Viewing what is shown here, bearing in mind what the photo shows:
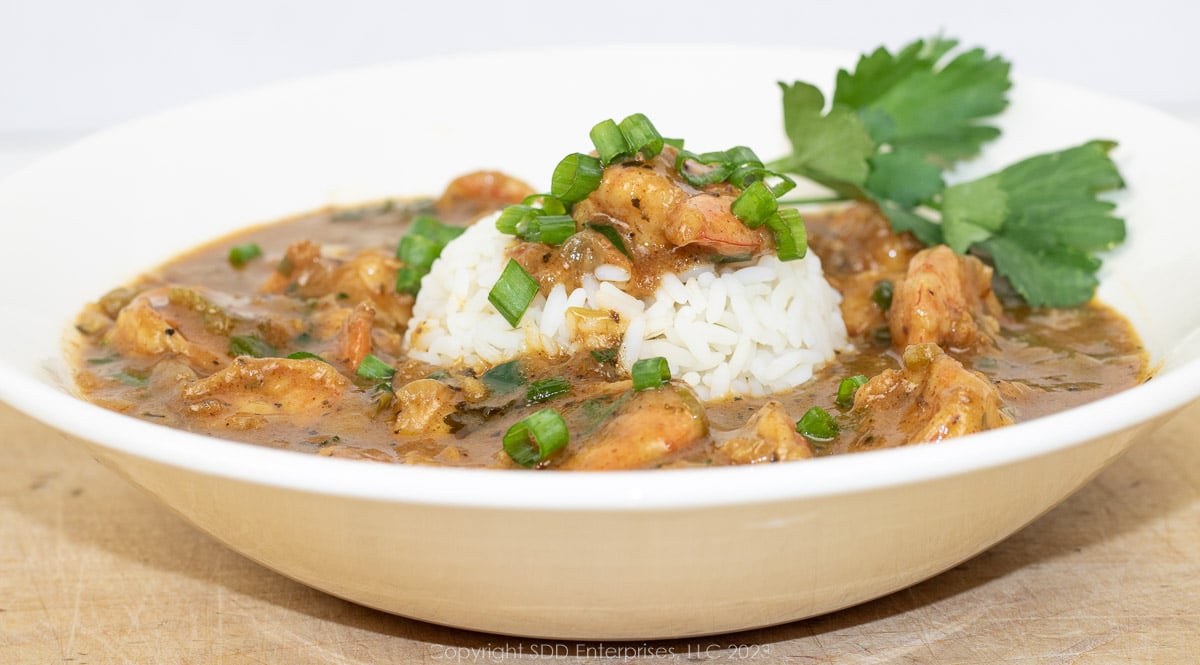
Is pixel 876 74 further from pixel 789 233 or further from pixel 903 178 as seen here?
pixel 789 233

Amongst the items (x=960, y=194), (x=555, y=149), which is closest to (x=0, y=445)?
(x=555, y=149)

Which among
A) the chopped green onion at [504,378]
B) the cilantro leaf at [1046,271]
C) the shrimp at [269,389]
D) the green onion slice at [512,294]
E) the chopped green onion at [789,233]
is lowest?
the cilantro leaf at [1046,271]

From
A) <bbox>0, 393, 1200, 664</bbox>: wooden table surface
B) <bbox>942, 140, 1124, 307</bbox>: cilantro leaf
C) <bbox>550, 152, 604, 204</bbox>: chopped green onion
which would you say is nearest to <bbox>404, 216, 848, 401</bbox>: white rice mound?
<bbox>550, 152, 604, 204</bbox>: chopped green onion

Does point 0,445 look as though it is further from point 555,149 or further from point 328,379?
point 555,149

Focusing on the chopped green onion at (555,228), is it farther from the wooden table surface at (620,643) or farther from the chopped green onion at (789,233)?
the wooden table surface at (620,643)

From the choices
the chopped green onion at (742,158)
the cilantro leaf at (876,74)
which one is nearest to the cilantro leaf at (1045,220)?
the cilantro leaf at (876,74)

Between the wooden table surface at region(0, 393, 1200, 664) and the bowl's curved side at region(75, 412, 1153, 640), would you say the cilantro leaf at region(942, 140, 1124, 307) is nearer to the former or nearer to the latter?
the wooden table surface at region(0, 393, 1200, 664)

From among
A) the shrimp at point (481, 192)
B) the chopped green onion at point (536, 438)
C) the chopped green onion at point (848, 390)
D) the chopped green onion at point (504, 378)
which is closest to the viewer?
the chopped green onion at point (536, 438)

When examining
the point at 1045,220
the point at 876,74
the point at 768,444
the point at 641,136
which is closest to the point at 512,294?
the point at 641,136
